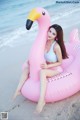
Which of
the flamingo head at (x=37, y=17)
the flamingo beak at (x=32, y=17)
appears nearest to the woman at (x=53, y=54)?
the flamingo head at (x=37, y=17)

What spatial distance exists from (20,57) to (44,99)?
7.13ft

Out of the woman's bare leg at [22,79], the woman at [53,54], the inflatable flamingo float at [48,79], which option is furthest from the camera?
the woman's bare leg at [22,79]

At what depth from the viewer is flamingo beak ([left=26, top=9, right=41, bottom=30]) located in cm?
383

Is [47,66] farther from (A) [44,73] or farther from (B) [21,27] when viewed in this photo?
(B) [21,27]

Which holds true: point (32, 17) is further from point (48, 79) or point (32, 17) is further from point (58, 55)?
point (48, 79)

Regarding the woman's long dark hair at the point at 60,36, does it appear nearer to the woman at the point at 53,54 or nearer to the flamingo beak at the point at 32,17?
the woman at the point at 53,54

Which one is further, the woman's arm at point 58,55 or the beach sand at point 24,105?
the woman's arm at point 58,55

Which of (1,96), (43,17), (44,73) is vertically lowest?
(1,96)

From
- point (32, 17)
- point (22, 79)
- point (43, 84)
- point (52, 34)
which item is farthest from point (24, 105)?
point (32, 17)

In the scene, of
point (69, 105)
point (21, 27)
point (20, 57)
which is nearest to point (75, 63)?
point (69, 105)

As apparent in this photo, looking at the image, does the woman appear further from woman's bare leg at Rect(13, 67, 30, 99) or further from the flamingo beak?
the flamingo beak

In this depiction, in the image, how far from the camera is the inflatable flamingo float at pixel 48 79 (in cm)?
383

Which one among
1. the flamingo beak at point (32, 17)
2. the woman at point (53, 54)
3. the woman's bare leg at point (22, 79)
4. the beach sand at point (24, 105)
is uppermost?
the flamingo beak at point (32, 17)

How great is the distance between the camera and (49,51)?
13.3 feet
